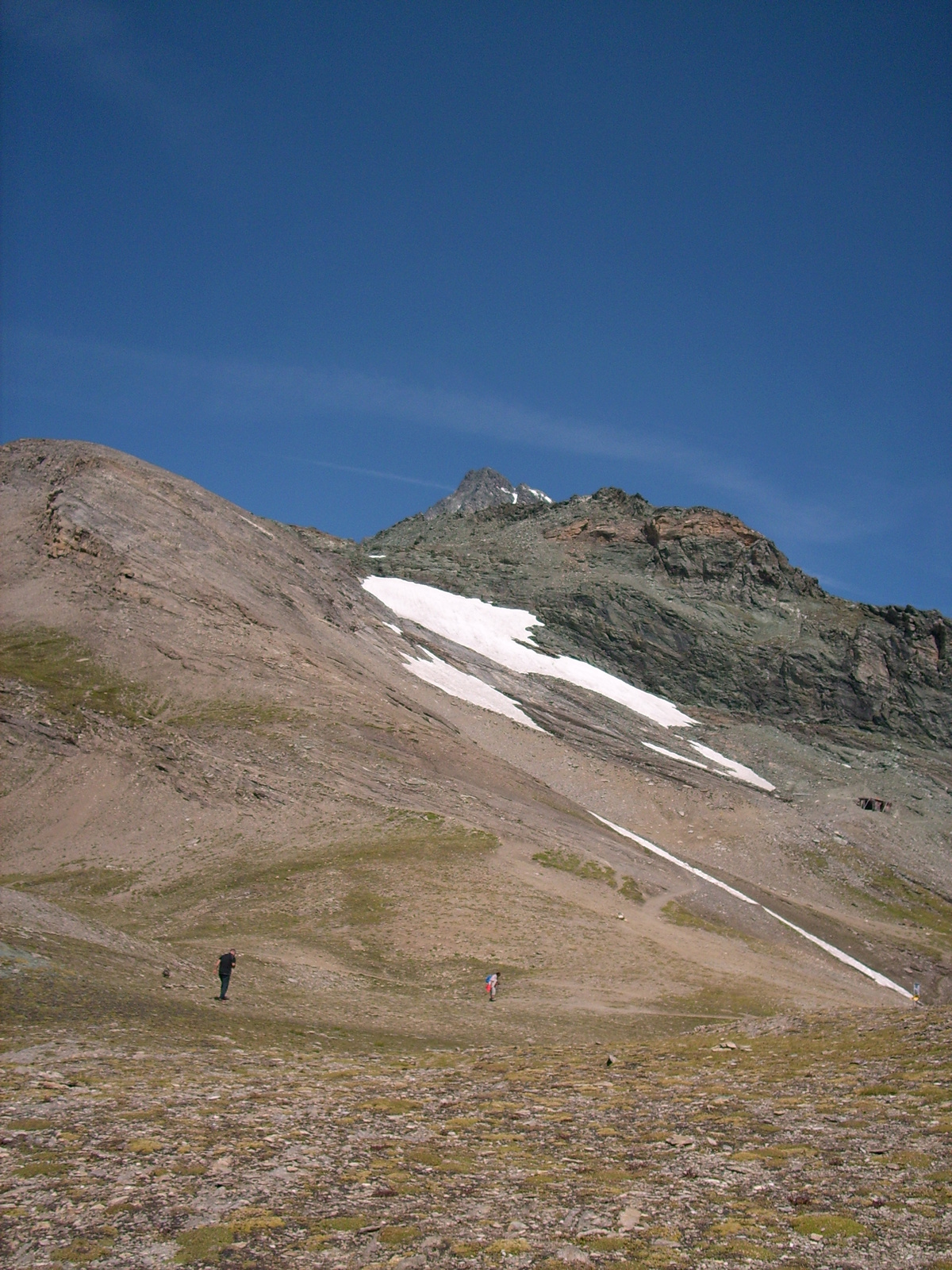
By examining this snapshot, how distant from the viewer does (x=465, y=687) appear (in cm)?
7900

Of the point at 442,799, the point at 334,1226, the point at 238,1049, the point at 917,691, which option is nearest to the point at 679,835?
the point at 442,799

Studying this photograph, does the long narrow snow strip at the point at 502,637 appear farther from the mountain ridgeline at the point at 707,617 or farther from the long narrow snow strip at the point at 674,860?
the long narrow snow strip at the point at 674,860

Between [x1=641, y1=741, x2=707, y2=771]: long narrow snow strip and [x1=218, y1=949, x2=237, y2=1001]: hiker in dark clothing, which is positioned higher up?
[x1=641, y1=741, x2=707, y2=771]: long narrow snow strip

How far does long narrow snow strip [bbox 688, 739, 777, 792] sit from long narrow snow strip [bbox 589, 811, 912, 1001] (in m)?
29.9

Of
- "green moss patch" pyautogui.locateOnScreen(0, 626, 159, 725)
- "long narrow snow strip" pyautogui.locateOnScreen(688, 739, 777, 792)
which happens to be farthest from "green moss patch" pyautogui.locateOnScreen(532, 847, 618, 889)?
"long narrow snow strip" pyautogui.locateOnScreen(688, 739, 777, 792)

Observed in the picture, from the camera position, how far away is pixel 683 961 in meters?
35.9

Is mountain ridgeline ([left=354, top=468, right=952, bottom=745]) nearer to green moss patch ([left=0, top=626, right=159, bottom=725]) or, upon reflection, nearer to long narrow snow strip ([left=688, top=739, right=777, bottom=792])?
long narrow snow strip ([left=688, top=739, right=777, bottom=792])

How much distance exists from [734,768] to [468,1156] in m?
80.0

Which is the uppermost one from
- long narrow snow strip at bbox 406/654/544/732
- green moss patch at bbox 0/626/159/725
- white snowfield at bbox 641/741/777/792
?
long narrow snow strip at bbox 406/654/544/732

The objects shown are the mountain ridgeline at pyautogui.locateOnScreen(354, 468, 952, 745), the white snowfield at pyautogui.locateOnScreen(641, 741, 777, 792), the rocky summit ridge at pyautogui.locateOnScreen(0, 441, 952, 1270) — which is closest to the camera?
the rocky summit ridge at pyautogui.locateOnScreen(0, 441, 952, 1270)

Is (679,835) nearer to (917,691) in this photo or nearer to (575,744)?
(575,744)

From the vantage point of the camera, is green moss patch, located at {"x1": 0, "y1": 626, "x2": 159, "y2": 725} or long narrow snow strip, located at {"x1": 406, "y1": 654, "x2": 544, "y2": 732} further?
long narrow snow strip, located at {"x1": 406, "y1": 654, "x2": 544, "y2": 732}

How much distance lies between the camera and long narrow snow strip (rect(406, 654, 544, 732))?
75.5 m

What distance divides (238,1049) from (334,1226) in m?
9.88
